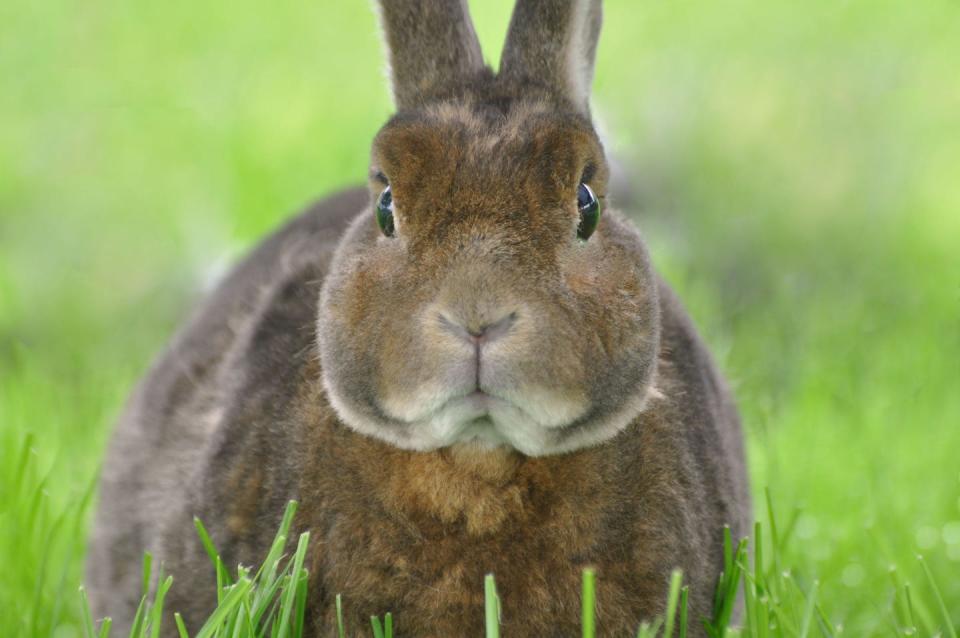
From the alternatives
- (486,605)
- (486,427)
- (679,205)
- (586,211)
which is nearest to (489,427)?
(486,427)

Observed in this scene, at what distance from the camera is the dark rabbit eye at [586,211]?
9.96ft

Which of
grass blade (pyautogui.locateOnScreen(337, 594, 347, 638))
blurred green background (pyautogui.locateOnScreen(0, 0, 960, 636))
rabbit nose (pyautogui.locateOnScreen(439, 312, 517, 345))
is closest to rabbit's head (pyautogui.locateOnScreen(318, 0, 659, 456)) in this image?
rabbit nose (pyautogui.locateOnScreen(439, 312, 517, 345))

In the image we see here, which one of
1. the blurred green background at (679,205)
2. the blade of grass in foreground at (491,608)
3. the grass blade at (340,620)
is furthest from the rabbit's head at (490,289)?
the blurred green background at (679,205)

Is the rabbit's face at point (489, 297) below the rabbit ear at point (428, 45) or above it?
below

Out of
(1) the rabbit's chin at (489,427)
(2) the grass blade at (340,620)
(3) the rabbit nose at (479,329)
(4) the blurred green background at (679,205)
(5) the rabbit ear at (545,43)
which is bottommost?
(2) the grass blade at (340,620)

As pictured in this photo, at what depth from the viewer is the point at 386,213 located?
3.07 meters

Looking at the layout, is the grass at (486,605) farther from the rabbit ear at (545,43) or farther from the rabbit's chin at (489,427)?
the rabbit ear at (545,43)

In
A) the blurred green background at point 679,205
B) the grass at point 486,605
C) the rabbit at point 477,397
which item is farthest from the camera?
the blurred green background at point 679,205

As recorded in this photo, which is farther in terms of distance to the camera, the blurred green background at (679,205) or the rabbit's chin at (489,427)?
the blurred green background at (679,205)

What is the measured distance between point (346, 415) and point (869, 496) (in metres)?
2.14

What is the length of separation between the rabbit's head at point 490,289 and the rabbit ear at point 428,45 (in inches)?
3.4

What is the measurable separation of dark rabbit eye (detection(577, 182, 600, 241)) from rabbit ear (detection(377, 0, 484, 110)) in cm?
45

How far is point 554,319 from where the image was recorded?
281cm

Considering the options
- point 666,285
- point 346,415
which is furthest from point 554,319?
point 666,285
